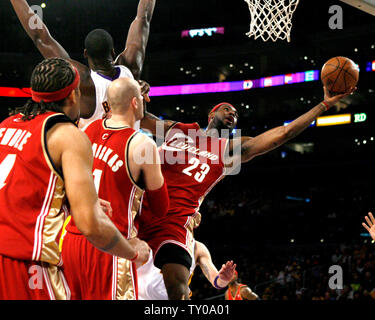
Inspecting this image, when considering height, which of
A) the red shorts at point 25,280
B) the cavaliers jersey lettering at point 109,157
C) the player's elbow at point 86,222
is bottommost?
the red shorts at point 25,280

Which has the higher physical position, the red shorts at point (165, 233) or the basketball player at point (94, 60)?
the basketball player at point (94, 60)

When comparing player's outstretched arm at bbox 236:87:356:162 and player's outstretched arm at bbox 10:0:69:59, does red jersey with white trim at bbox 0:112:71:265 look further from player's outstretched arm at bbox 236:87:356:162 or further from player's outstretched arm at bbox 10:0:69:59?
player's outstretched arm at bbox 236:87:356:162

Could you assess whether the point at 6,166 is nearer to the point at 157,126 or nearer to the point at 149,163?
the point at 149,163

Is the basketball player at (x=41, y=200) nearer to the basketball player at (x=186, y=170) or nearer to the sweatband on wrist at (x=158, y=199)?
the sweatband on wrist at (x=158, y=199)

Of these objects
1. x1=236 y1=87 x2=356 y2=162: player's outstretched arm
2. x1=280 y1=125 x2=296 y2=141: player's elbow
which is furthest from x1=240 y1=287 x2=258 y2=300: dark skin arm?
x1=280 y1=125 x2=296 y2=141: player's elbow

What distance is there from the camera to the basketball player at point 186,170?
185 inches

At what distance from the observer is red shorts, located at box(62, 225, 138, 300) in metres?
3.62

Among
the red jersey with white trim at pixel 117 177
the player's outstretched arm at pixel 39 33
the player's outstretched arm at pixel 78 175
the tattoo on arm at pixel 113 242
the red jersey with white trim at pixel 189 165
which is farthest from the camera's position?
the red jersey with white trim at pixel 189 165

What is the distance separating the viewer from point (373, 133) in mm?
23266

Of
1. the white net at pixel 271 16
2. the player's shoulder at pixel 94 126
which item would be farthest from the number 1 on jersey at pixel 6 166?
the white net at pixel 271 16

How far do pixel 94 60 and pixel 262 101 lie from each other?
21859 millimetres

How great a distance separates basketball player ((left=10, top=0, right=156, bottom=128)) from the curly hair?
5.92 ft

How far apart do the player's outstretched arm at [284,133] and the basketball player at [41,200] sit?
8.60 ft

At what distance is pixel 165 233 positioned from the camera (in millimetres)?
4746
